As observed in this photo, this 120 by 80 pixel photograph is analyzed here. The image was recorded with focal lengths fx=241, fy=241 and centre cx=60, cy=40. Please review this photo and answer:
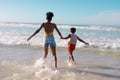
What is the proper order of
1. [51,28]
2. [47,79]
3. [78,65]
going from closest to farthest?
[47,79]
[51,28]
[78,65]

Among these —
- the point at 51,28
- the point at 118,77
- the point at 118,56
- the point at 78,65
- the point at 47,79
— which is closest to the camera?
the point at 47,79

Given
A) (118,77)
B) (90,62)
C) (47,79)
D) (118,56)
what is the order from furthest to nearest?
(118,56) → (90,62) → (118,77) → (47,79)

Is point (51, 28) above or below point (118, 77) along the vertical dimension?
above

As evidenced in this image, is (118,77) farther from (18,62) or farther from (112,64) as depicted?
(18,62)

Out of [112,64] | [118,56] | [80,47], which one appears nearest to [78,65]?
[112,64]

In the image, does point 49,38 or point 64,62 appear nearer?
point 49,38

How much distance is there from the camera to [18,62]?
9.09m

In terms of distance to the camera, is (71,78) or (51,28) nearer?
(71,78)

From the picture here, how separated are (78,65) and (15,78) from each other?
118 inches

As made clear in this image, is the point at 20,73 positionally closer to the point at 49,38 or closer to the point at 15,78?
the point at 15,78

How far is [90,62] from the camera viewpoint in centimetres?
955

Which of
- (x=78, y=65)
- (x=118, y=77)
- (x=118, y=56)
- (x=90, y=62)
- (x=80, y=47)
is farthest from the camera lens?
(x=80, y=47)

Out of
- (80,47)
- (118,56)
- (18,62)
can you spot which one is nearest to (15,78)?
(18,62)

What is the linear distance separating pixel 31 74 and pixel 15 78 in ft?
2.12
